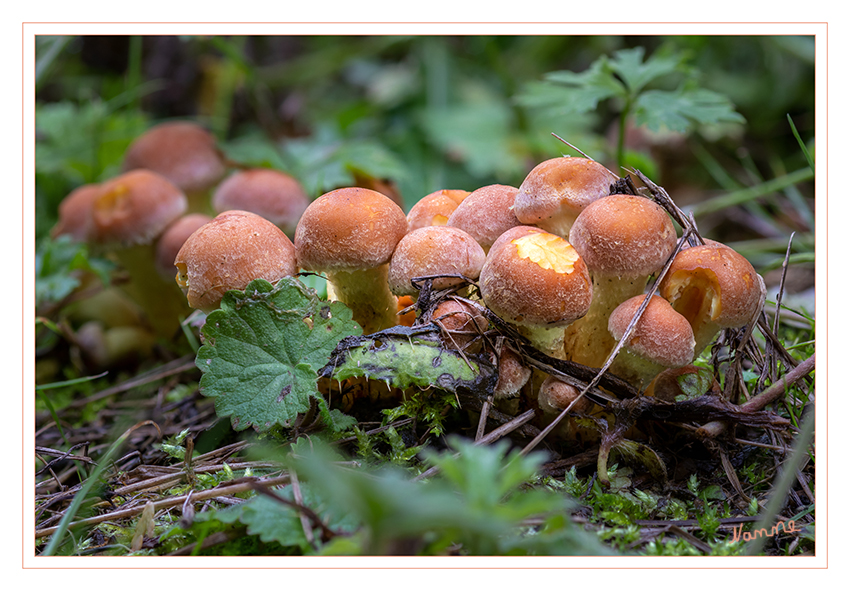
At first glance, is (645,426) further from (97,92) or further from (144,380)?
(97,92)

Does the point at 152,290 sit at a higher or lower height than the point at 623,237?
lower

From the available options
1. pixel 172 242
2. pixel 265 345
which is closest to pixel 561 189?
pixel 265 345

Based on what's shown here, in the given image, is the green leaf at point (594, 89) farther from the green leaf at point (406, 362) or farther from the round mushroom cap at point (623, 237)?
the green leaf at point (406, 362)

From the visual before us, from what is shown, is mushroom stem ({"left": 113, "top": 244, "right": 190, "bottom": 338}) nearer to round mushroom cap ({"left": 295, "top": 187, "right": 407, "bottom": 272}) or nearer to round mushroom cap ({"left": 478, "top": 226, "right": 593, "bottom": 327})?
round mushroom cap ({"left": 295, "top": 187, "right": 407, "bottom": 272})

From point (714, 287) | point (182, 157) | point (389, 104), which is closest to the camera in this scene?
point (714, 287)

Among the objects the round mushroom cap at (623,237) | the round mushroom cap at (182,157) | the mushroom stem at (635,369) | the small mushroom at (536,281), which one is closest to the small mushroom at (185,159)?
the round mushroom cap at (182,157)

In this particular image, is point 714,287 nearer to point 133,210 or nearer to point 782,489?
point 782,489
